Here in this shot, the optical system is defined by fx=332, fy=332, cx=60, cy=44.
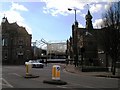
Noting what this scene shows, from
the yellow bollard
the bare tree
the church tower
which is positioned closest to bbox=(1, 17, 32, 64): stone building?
the church tower

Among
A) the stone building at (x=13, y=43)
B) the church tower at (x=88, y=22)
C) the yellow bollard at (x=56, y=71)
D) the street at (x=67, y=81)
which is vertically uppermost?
the church tower at (x=88, y=22)

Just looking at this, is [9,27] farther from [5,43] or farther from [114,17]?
[114,17]

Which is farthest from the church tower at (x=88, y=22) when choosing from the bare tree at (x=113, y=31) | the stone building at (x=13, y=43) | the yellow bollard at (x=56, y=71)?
the yellow bollard at (x=56, y=71)

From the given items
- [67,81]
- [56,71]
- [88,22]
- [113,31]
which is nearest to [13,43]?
[88,22]

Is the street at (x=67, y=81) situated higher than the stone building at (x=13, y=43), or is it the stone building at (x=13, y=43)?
the stone building at (x=13, y=43)

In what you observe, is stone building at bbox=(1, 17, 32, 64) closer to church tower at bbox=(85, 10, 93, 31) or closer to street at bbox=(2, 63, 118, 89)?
church tower at bbox=(85, 10, 93, 31)

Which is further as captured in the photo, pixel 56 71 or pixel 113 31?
pixel 113 31

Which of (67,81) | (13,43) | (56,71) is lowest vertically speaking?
(67,81)

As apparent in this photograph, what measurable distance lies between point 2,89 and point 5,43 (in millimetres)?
89706

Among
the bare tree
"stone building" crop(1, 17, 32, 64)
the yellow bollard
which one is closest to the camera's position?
the yellow bollard

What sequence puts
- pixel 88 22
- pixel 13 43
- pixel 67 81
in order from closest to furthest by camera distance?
pixel 67 81 < pixel 88 22 < pixel 13 43

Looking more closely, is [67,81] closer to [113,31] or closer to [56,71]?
[56,71]

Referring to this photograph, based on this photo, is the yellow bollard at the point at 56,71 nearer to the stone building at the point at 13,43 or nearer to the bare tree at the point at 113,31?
the bare tree at the point at 113,31

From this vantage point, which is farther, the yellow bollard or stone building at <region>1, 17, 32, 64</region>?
stone building at <region>1, 17, 32, 64</region>
